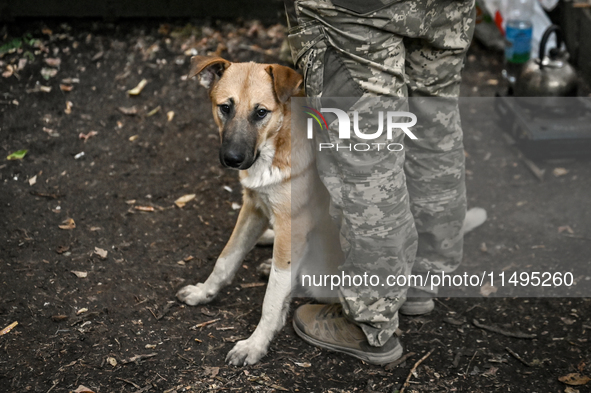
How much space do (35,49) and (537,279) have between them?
4.68 meters

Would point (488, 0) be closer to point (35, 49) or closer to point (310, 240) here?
point (310, 240)

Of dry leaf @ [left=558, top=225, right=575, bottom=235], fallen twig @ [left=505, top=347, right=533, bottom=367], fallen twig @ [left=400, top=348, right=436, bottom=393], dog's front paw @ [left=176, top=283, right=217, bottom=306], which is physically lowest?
fallen twig @ [left=505, top=347, right=533, bottom=367]

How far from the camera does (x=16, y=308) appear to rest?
9.87ft

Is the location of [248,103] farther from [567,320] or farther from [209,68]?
[567,320]

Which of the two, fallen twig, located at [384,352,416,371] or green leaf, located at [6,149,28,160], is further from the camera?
green leaf, located at [6,149,28,160]

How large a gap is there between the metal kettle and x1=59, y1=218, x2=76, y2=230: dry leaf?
3.74 m

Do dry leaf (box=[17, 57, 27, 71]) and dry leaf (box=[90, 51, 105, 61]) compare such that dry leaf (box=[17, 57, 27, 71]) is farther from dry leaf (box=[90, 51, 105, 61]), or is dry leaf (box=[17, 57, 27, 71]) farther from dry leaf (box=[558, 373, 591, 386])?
dry leaf (box=[558, 373, 591, 386])

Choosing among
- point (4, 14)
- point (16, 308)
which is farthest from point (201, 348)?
point (4, 14)

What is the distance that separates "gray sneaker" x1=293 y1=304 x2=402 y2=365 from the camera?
2.87 metres

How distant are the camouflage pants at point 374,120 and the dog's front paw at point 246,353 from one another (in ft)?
1.58

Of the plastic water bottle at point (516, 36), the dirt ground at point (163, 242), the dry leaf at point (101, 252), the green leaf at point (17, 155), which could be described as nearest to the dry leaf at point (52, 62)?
the dirt ground at point (163, 242)

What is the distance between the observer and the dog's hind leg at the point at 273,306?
2834 millimetres

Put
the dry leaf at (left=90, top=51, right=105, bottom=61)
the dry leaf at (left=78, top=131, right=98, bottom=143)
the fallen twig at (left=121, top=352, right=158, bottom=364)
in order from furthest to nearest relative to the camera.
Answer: the dry leaf at (left=90, top=51, right=105, bottom=61) < the dry leaf at (left=78, top=131, right=98, bottom=143) < the fallen twig at (left=121, top=352, right=158, bottom=364)

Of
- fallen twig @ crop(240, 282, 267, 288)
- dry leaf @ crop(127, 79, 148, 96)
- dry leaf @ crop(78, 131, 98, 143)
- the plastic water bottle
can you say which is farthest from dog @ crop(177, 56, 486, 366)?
the plastic water bottle
